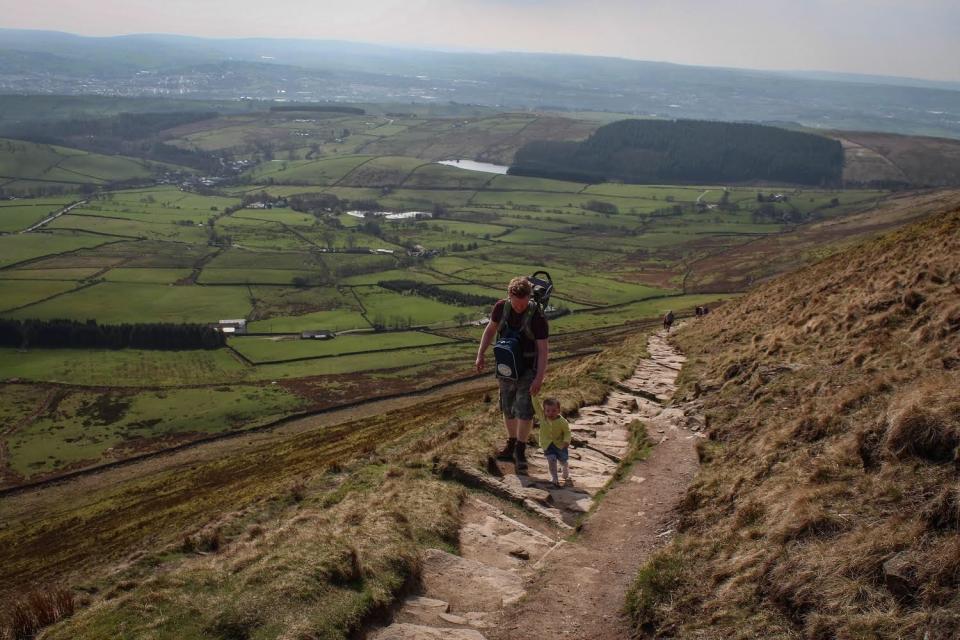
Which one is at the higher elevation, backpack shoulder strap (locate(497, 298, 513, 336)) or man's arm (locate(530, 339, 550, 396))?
backpack shoulder strap (locate(497, 298, 513, 336))

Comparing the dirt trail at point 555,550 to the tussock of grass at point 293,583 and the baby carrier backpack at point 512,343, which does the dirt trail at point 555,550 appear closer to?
the tussock of grass at point 293,583

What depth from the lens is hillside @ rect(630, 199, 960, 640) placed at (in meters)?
8.89

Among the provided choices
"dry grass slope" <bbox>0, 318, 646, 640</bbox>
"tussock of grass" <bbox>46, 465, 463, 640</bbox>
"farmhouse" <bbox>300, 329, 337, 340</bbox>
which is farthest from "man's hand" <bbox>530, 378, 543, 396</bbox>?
"farmhouse" <bbox>300, 329, 337, 340</bbox>

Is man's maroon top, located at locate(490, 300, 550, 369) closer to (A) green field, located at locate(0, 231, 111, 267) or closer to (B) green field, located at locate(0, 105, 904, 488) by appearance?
(B) green field, located at locate(0, 105, 904, 488)

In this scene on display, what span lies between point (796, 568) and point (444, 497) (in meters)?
7.58

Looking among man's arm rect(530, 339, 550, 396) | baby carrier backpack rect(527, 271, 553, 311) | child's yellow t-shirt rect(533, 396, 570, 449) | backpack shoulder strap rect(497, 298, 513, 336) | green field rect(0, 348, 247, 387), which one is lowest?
green field rect(0, 348, 247, 387)

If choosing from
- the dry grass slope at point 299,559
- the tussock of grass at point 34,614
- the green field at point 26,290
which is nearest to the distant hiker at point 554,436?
the dry grass slope at point 299,559

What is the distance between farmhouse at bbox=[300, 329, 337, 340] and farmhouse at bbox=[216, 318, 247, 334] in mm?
10568

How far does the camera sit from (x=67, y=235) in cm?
18462

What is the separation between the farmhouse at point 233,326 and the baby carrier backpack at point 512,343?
108825 mm

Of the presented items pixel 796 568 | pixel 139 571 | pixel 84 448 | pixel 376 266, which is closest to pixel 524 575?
pixel 796 568

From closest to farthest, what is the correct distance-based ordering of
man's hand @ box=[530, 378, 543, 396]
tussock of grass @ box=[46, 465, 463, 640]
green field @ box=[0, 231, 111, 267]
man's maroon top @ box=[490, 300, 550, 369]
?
tussock of grass @ box=[46, 465, 463, 640] → man's maroon top @ box=[490, 300, 550, 369] → man's hand @ box=[530, 378, 543, 396] → green field @ box=[0, 231, 111, 267]

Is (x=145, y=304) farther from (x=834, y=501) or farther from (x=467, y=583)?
(x=834, y=501)

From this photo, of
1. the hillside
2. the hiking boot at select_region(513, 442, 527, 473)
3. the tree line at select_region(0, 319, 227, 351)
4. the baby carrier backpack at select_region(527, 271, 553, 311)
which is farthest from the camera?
the tree line at select_region(0, 319, 227, 351)
